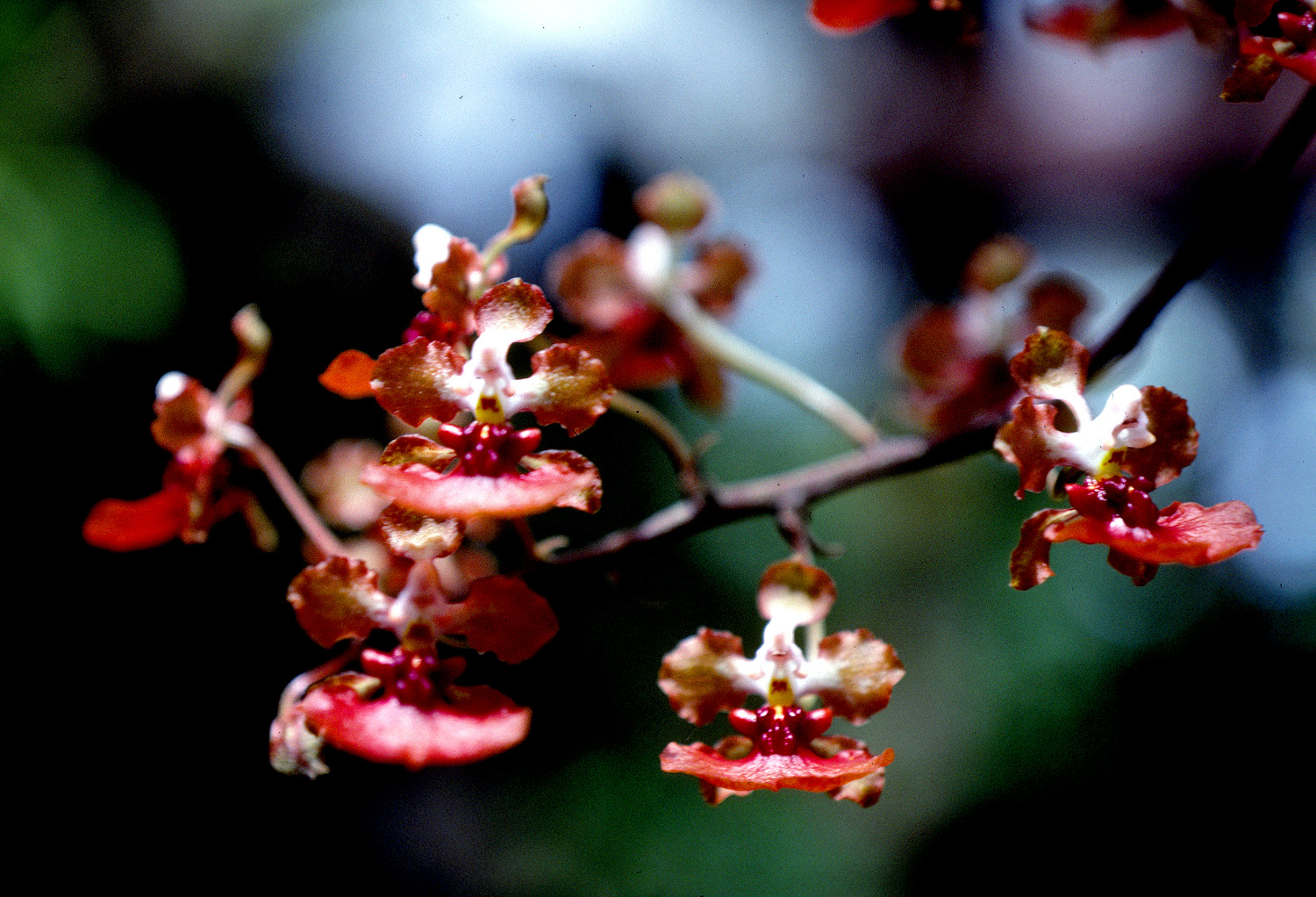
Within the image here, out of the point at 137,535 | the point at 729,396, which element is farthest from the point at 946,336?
the point at 137,535

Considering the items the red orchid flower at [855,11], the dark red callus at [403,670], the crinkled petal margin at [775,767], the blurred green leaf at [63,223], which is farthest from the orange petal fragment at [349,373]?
the blurred green leaf at [63,223]

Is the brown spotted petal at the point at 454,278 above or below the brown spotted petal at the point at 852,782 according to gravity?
above

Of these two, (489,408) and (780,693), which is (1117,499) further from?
(489,408)

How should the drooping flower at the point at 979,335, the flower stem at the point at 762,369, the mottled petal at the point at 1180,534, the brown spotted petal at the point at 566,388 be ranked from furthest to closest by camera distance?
the drooping flower at the point at 979,335 → the flower stem at the point at 762,369 → the brown spotted petal at the point at 566,388 → the mottled petal at the point at 1180,534

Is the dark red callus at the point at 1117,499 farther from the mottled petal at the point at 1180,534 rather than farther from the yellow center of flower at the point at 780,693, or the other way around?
the yellow center of flower at the point at 780,693

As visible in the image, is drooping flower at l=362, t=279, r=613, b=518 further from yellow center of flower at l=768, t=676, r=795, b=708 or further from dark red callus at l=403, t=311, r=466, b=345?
yellow center of flower at l=768, t=676, r=795, b=708

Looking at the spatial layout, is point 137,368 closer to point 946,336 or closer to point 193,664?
point 193,664

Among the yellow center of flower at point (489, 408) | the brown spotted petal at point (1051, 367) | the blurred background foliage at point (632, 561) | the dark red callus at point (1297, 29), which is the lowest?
the blurred background foliage at point (632, 561)

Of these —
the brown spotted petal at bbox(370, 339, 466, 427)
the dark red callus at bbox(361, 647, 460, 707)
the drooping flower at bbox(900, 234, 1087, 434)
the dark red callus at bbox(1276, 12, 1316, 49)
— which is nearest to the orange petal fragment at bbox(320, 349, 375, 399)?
the brown spotted petal at bbox(370, 339, 466, 427)
